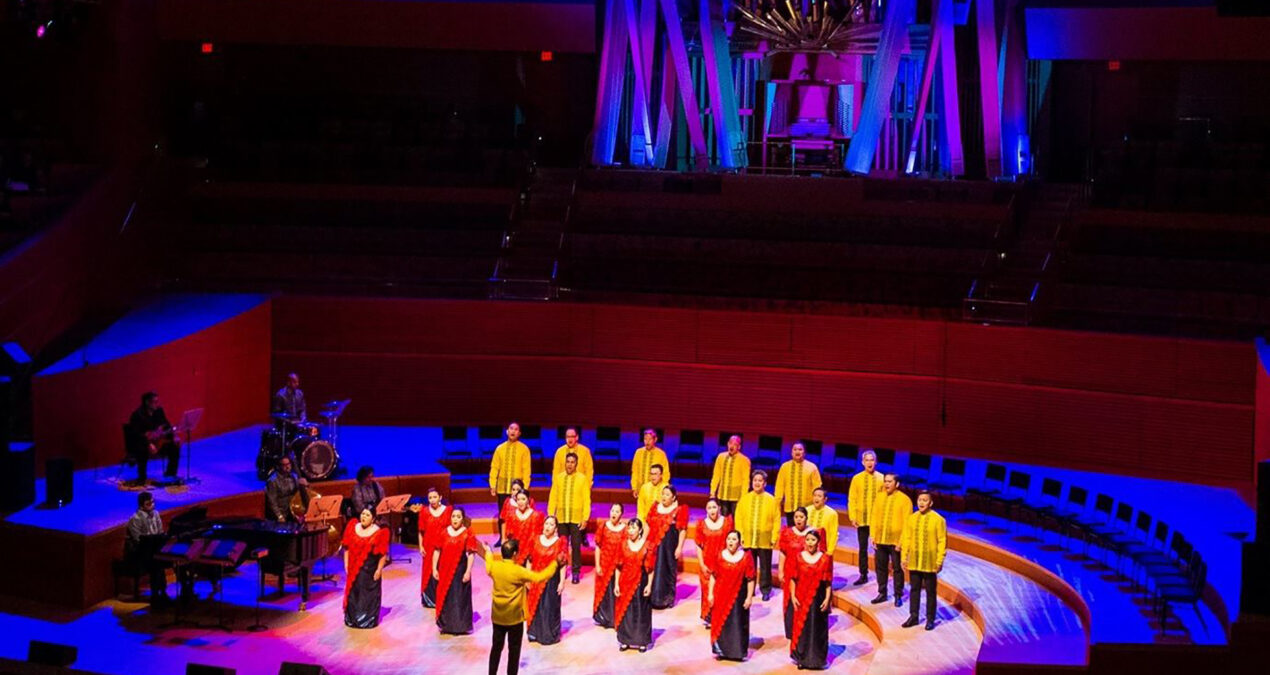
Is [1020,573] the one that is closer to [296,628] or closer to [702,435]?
[702,435]

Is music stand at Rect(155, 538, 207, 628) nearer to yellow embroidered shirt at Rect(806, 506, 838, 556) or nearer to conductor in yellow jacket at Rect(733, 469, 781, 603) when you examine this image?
conductor in yellow jacket at Rect(733, 469, 781, 603)

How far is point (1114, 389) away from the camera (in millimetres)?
21359

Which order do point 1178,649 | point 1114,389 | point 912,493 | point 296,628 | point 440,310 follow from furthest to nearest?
1. point 440,310
2. point 1114,389
3. point 912,493
4. point 296,628
5. point 1178,649

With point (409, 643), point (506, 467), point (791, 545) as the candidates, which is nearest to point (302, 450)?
point (506, 467)

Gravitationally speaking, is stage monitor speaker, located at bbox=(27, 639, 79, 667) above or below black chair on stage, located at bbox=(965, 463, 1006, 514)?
below

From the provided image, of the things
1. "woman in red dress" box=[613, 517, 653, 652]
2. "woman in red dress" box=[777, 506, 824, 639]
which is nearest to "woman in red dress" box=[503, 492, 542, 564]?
"woman in red dress" box=[613, 517, 653, 652]

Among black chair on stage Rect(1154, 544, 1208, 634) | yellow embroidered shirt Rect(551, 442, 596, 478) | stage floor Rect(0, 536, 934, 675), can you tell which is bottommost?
stage floor Rect(0, 536, 934, 675)

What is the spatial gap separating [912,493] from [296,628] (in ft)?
23.3

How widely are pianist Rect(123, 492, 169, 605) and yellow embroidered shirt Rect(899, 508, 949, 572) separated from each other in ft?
23.3

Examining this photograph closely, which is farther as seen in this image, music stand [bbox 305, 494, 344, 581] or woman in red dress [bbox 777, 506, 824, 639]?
music stand [bbox 305, 494, 344, 581]

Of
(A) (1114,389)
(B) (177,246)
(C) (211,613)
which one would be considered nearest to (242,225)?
(B) (177,246)

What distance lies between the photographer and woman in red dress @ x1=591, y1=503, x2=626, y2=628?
16359mm

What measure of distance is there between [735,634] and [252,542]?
4745 millimetres

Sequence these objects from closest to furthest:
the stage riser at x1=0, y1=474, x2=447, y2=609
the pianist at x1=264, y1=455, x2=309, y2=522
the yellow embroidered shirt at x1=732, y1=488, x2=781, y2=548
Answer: the stage riser at x1=0, y1=474, x2=447, y2=609
the yellow embroidered shirt at x1=732, y1=488, x2=781, y2=548
the pianist at x1=264, y1=455, x2=309, y2=522
